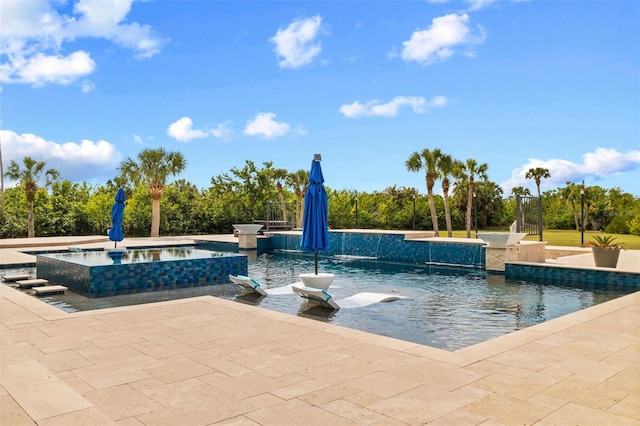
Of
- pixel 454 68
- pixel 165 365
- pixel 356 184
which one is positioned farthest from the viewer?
pixel 356 184

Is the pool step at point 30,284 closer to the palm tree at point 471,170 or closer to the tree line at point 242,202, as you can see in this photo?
the tree line at point 242,202

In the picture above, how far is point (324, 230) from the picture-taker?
27.7ft

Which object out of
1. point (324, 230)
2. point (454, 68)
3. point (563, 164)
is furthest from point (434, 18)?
point (563, 164)

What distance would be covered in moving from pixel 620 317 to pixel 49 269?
10.1 metres

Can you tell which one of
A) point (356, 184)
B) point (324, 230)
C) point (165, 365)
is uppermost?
point (356, 184)

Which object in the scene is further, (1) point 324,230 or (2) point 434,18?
(2) point 434,18

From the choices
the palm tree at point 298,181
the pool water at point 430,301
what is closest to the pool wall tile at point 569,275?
the pool water at point 430,301

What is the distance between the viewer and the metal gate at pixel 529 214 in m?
14.9

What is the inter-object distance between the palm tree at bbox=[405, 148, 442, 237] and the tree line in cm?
6

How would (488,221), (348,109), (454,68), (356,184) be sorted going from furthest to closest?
(488,221)
(356,184)
(348,109)
(454,68)

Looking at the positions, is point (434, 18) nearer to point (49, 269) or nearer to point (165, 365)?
point (49, 269)

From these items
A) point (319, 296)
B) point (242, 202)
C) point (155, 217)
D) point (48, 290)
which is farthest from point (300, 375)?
point (242, 202)

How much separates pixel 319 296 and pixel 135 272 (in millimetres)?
3953

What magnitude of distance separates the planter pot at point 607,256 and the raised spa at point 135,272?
7451 mm
